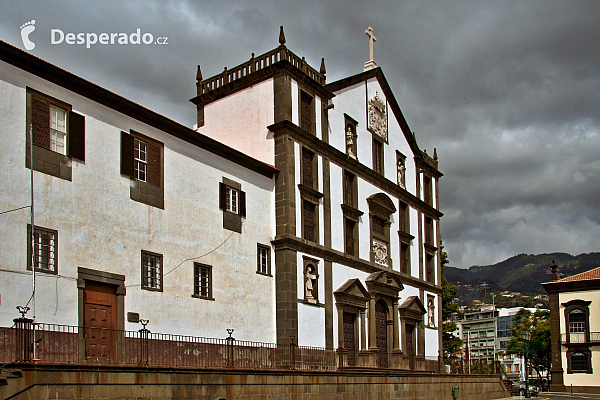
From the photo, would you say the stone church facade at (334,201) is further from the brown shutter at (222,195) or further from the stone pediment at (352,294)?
the brown shutter at (222,195)

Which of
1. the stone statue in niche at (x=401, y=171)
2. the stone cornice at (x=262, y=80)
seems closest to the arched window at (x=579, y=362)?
the stone statue in niche at (x=401, y=171)

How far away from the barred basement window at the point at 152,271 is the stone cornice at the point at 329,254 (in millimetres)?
7093

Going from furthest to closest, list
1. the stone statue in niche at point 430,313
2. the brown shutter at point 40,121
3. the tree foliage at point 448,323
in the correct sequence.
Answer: the tree foliage at point 448,323 → the stone statue in niche at point 430,313 → the brown shutter at point 40,121

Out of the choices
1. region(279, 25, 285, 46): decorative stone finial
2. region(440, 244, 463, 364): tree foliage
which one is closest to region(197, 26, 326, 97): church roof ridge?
region(279, 25, 285, 46): decorative stone finial

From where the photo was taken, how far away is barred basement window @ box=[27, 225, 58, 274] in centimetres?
1995

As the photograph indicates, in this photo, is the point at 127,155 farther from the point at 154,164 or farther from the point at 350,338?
the point at 350,338

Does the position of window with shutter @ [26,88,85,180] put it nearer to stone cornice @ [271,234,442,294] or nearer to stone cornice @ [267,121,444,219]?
stone cornice @ [271,234,442,294]

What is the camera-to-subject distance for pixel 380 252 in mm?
38750

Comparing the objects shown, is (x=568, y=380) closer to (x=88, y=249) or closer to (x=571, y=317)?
(x=571, y=317)

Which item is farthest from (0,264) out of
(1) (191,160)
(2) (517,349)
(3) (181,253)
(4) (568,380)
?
(2) (517,349)

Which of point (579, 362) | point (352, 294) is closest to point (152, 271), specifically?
point (352, 294)

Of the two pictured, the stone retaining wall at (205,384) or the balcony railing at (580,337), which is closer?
the stone retaining wall at (205,384)

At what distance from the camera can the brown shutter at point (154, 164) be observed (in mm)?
24703

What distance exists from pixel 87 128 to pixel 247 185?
8.53m
